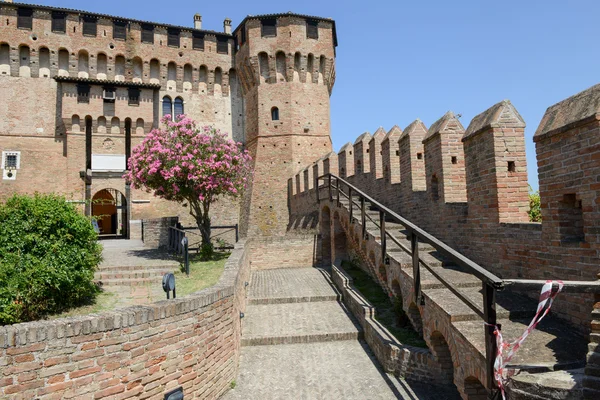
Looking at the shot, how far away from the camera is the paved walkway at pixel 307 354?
627cm

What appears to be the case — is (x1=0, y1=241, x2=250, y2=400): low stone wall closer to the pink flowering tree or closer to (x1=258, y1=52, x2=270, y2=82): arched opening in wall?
the pink flowering tree

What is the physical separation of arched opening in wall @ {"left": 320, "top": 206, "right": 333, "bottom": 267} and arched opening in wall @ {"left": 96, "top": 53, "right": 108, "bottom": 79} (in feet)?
63.4

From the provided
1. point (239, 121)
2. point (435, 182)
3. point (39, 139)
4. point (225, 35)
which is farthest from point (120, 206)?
point (435, 182)

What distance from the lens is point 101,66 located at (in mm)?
26438

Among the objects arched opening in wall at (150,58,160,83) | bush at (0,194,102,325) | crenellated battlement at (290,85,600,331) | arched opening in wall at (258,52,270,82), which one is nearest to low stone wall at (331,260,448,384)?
crenellated battlement at (290,85,600,331)

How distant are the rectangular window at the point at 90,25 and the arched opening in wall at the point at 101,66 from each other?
1.46m

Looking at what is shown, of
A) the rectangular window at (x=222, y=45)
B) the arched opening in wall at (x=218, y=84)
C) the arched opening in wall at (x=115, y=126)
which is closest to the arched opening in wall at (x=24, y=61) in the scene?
the arched opening in wall at (x=115, y=126)

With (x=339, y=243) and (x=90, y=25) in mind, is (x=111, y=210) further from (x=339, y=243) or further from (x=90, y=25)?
(x=339, y=243)

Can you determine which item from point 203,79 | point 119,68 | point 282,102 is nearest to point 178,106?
point 203,79

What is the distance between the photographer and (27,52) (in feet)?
82.2

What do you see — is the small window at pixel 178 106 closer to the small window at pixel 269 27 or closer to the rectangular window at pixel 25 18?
the small window at pixel 269 27

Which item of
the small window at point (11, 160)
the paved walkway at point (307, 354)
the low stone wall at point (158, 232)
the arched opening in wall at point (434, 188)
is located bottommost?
the paved walkway at point (307, 354)

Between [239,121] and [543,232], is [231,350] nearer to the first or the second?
[543,232]

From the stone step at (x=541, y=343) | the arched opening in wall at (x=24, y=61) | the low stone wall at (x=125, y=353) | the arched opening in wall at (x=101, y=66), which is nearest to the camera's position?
the stone step at (x=541, y=343)
